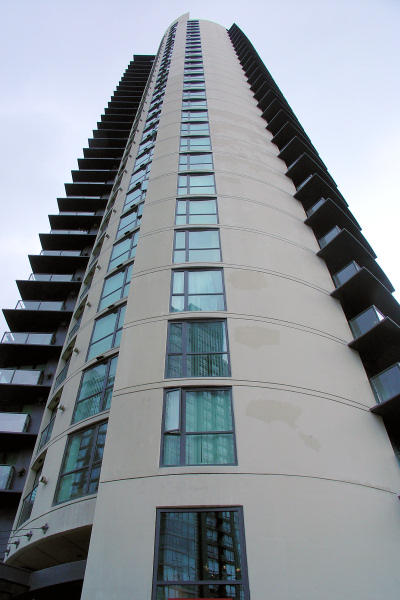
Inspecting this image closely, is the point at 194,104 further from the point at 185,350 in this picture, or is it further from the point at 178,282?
the point at 185,350

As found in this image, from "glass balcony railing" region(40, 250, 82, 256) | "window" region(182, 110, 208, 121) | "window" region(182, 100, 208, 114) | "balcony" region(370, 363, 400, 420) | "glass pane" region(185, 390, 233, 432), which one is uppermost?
"window" region(182, 100, 208, 114)

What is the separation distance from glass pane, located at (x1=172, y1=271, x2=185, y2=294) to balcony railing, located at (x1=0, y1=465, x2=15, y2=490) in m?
9.32

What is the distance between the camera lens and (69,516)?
939 cm

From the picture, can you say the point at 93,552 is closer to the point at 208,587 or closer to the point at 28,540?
the point at 208,587

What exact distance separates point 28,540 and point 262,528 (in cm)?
616

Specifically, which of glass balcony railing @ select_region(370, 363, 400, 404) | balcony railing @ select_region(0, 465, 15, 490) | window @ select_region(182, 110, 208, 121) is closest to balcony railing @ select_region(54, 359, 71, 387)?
balcony railing @ select_region(0, 465, 15, 490)

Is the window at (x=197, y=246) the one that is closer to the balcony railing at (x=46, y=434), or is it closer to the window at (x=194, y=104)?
the balcony railing at (x=46, y=434)

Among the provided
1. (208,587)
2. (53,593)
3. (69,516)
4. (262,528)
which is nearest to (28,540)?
(69,516)

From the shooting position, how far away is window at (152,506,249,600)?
23.0ft

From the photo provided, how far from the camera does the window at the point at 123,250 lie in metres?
15.4

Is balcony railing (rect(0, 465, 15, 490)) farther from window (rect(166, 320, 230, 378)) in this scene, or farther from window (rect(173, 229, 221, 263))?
window (rect(173, 229, 221, 263))

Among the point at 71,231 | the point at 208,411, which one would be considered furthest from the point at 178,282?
the point at 71,231

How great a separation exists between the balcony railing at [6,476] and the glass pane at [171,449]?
30.3 feet

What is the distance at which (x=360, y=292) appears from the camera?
45.0 ft
